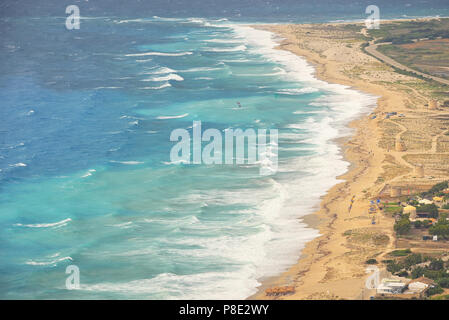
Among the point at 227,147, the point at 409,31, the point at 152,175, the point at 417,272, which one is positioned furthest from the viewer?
the point at 409,31

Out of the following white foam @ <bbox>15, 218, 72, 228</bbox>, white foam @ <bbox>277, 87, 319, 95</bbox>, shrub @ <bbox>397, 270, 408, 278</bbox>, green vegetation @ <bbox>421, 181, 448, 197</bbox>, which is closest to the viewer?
shrub @ <bbox>397, 270, 408, 278</bbox>

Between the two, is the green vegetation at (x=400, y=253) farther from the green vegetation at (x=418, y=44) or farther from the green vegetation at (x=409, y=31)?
the green vegetation at (x=409, y=31)

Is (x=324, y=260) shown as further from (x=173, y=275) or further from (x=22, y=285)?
(x=22, y=285)

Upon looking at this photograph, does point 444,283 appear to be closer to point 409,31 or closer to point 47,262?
point 47,262

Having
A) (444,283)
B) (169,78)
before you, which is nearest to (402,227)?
(444,283)

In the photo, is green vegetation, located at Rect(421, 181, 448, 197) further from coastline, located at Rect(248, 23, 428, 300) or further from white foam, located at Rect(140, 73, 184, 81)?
white foam, located at Rect(140, 73, 184, 81)

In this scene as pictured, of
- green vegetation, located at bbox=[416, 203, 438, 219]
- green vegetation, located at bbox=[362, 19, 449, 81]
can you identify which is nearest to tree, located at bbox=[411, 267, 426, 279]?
green vegetation, located at bbox=[416, 203, 438, 219]
